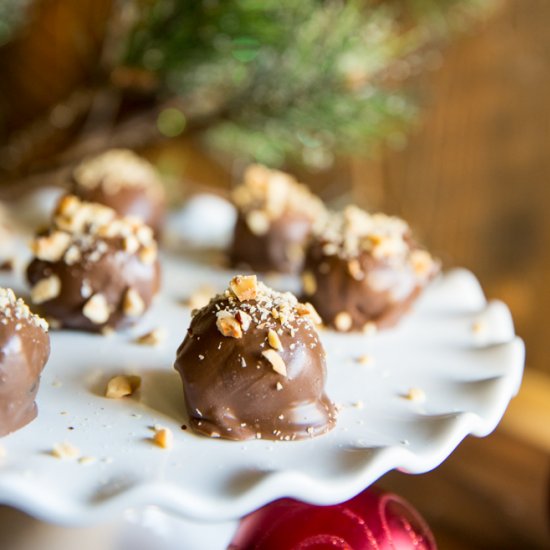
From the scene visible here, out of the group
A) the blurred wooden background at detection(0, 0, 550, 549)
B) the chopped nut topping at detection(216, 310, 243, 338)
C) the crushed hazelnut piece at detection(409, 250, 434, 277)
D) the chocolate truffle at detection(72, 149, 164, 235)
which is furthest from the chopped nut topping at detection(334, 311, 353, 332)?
the blurred wooden background at detection(0, 0, 550, 549)

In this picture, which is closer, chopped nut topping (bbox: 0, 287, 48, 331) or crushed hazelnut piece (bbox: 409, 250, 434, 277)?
chopped nut topping (bbox: 0, 287, 48, 331)

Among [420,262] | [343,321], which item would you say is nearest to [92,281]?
[343,321]

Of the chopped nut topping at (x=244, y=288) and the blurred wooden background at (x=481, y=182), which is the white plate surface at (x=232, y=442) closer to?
the chopped nut topping at (x=244, y=288)

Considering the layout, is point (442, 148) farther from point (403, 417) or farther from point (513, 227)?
point (403, 417)

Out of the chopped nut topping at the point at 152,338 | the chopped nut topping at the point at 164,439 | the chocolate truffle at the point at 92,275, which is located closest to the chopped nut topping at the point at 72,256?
the chocolate truffle at the point at 92,275

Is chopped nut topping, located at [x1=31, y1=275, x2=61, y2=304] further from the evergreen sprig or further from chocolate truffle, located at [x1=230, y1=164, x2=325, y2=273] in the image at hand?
the evergreen sprig

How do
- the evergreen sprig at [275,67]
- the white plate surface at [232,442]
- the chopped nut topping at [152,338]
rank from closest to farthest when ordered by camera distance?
the white plate surface at [232,442] < the chopped nut topping at [152,338] < the evergreen sprig at [275,67]

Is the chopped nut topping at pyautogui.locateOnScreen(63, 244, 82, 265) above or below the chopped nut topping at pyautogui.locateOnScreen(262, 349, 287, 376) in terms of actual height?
above
